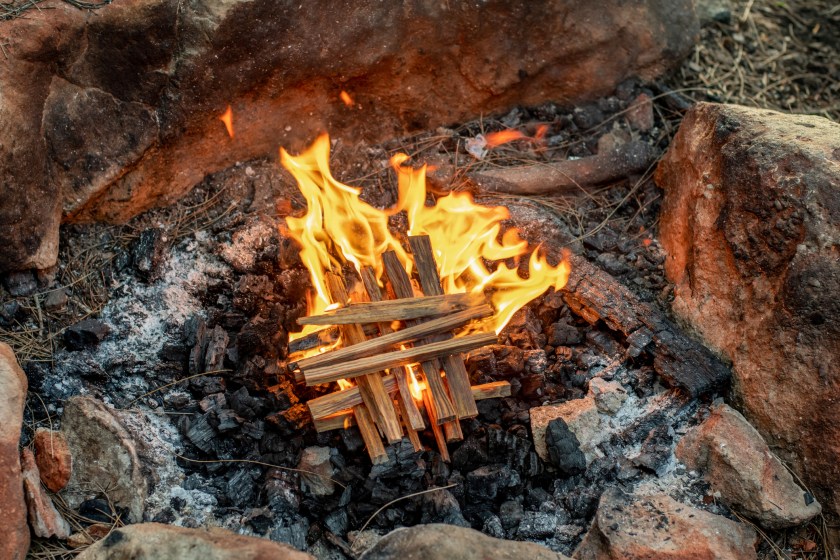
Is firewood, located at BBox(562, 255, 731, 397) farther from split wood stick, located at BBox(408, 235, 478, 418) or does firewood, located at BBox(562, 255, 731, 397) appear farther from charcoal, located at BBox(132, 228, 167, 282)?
charcoal, located at BBox(132, 228, 167, 282)

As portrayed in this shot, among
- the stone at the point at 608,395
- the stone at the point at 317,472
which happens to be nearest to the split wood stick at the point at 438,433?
the stone at the point at 317,472

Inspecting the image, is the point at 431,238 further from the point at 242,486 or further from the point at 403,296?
the point at 242,486

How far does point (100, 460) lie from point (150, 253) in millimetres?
1212

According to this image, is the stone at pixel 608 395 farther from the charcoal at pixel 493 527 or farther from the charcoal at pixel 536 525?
the charcoal at pixel 493 527

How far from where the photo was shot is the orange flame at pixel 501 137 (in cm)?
509

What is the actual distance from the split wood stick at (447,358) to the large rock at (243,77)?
123 centimetres

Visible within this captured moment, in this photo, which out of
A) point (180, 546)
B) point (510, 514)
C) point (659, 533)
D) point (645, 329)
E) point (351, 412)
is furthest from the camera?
point (645, 329)

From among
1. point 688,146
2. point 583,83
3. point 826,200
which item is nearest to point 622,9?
point 583,83

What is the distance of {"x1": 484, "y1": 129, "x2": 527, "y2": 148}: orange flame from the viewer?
16.7 feet

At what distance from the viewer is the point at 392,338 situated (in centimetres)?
381

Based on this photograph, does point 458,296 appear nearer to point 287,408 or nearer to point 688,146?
point 287,408

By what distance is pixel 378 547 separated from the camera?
3100mm

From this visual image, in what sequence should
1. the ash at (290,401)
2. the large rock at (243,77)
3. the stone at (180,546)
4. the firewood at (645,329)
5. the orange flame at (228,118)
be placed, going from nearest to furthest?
the stone at (180,546), the ash at (290,401), the firewood at (645,329), the large rock at (243,77), the orange flame at (228,118)

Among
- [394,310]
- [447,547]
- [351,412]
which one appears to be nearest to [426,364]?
[394,310]
